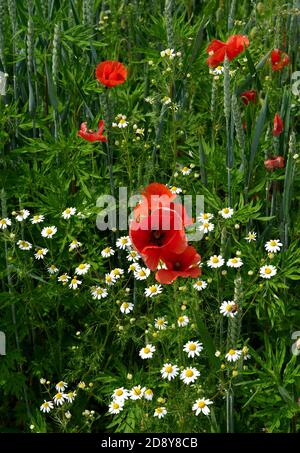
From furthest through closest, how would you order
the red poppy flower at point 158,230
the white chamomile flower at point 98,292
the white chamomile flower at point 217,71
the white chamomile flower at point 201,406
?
the white chamomile flower at point 217,71 < the white chamomile flower at point 98,292 < the white chamomile flower at point 201,406 < the red poppy flower at point 158,230

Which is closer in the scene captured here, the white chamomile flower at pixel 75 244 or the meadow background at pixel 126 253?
the meadow background at pixel 126 253

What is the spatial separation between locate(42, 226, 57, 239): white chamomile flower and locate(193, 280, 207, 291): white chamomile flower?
1.60 ft

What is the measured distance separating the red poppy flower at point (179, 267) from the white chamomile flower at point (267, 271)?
0.39 meters

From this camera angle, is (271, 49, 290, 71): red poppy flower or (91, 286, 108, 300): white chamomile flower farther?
(271, 49, 290, 71): red poppy flower

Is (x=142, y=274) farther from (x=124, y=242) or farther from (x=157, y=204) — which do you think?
(x=157, y=204)

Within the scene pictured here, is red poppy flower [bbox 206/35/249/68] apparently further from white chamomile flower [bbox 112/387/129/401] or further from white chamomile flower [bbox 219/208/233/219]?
white chamomile flower [bbox 112/387/129/401]

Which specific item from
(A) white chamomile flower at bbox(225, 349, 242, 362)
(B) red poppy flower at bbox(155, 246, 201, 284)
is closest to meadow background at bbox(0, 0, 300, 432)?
(A) white chamomile flower at bbox(225, 349, 242, 362)

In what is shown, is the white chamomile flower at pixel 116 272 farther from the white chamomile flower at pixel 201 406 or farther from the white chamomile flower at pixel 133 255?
the white chamomile flower at pixel 201 406

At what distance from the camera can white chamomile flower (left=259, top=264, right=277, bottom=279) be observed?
237 cm

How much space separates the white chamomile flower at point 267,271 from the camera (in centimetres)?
237

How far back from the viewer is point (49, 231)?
8.45 feet

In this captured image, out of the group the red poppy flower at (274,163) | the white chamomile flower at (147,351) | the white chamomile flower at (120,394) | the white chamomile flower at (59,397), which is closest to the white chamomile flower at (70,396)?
the white chamomile flower at (59,397)

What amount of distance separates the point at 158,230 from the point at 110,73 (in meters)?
0.75

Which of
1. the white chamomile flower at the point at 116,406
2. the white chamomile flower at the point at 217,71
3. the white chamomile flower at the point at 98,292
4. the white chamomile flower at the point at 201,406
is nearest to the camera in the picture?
the white chamomile flower at the point at 201,406
